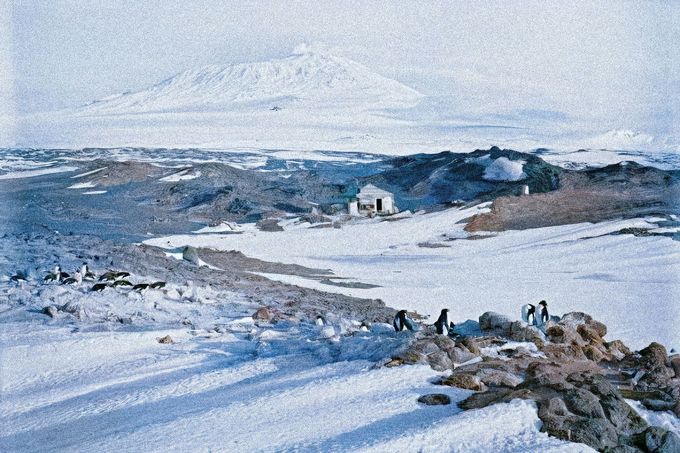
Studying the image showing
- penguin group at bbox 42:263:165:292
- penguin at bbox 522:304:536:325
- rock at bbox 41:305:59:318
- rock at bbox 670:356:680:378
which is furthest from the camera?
penguin group at bbox 42:263:165:292

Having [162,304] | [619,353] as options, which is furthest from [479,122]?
[162,304]

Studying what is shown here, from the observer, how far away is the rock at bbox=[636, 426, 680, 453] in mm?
2830

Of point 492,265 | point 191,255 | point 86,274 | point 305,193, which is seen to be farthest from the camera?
point 305,193

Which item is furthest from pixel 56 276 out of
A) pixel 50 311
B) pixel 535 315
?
pixel 535 315

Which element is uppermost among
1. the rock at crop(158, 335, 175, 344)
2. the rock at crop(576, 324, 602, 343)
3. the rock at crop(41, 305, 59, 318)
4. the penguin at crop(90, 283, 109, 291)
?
the penguin at crop(90, 283, 109, 291)

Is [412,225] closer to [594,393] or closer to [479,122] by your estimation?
[479,122]

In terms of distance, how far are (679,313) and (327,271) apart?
310 cm

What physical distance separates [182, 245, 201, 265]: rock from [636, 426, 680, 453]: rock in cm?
516

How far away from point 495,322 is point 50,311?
3001 millimetres

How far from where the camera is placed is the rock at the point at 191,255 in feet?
24.2

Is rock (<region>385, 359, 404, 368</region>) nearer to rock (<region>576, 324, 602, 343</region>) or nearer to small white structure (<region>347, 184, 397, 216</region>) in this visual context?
rock (<region>576, 324, 602, 343</region>)

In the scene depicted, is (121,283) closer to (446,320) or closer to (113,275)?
(113,275)

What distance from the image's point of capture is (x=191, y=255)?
7.43 m

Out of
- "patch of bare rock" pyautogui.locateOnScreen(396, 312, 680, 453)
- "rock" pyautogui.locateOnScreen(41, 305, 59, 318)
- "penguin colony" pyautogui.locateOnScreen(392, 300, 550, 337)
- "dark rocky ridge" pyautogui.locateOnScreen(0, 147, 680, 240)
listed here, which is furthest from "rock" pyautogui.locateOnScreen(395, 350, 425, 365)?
"dark rocky ridge" pyautogui.locateOnScreen(0, 147, 680, 240)
